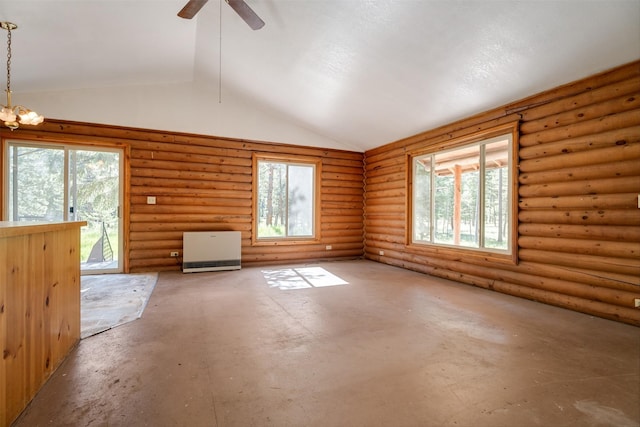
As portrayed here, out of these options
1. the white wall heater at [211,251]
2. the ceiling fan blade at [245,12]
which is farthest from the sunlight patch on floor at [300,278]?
the ceiling fan blade at [245,12]

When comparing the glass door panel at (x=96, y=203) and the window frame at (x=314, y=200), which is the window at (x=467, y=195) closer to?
the window frame at (x=314, y=200)

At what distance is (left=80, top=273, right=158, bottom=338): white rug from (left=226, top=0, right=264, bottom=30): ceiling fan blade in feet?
11.0

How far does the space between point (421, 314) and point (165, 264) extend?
4.76 m

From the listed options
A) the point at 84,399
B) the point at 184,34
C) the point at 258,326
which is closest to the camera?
the point at 84,399

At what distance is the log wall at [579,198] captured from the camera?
309 cm

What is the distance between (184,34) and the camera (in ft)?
14.0

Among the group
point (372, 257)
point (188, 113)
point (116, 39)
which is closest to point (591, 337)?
point (372, 257)

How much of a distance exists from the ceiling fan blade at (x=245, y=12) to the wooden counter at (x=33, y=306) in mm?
2476

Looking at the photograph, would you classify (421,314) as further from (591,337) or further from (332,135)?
(332,135)

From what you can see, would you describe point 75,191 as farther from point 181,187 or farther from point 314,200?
point 314,200

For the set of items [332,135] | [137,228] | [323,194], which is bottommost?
[137,228]

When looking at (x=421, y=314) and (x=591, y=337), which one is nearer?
(x=591, y=337)

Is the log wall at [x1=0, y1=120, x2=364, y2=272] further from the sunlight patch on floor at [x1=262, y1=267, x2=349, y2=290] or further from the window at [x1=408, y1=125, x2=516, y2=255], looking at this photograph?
the window at [x1=408, y1=125, x2=516, y2=255]

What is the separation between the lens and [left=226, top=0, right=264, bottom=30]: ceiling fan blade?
2.93 metres
